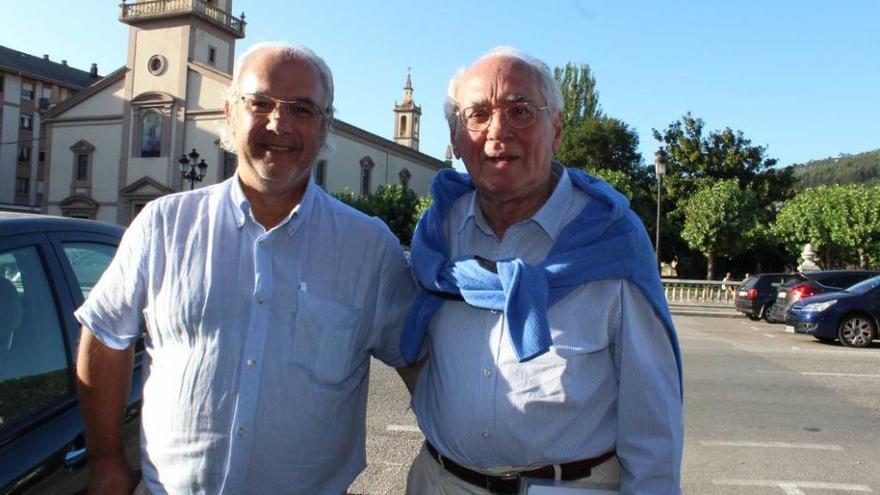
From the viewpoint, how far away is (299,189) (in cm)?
251

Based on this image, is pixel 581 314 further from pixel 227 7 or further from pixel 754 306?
pixel 227 7

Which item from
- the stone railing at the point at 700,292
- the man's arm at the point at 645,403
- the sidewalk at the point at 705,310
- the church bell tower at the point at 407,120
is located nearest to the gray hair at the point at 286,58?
the man's arm at the point at 645,403

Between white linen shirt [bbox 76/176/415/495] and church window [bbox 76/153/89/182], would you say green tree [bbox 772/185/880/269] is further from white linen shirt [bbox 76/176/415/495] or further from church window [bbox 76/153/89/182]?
church window [bbox 76/153/89/182]

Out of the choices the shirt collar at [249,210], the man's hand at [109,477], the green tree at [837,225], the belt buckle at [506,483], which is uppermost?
the green tree at [837,225]

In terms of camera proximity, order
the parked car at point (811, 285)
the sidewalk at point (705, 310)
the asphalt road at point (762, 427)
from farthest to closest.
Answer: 1. the sidewalk at point (705, 310)
2. the parked car at point (811, 285)
3. the asphalt road at point (762, 427)

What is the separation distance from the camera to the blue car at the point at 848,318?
14.2m

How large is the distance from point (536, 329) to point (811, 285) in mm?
17810

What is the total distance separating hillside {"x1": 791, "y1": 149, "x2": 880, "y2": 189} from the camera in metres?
152

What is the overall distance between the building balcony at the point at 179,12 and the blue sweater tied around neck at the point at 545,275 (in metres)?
50.4

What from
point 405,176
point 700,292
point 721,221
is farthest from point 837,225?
point 405,176

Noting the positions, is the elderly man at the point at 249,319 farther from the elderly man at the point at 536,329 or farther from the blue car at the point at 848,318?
the blue car at the point at 848,318

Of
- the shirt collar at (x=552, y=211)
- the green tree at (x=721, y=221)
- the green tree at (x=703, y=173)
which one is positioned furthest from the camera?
the green tree at (x=703, y=173)

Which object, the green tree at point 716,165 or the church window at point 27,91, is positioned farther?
the church window at point 27,91

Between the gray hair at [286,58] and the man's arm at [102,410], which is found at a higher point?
the gray hair at [286,58]
